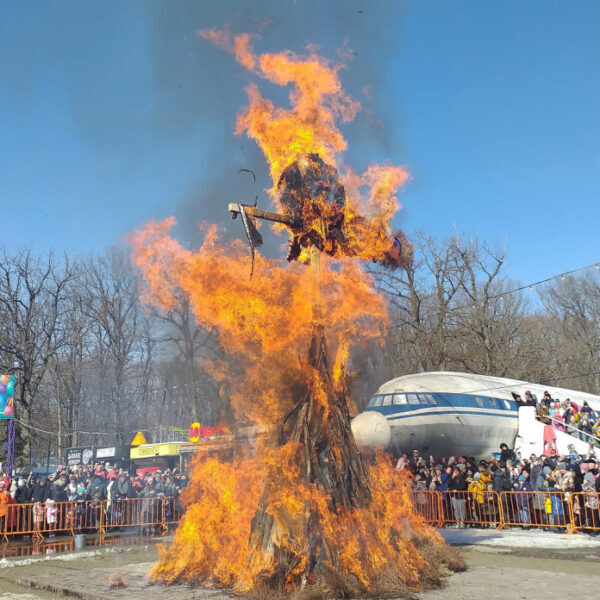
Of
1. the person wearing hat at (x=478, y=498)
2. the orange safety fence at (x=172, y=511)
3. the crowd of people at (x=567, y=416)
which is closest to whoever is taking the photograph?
the person wearing hat at (x=478, y=498)

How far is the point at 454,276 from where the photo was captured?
4162 centimetres

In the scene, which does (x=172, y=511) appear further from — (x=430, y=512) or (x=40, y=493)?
(x=430, y=512)

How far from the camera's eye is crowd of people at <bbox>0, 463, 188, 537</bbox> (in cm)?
1797

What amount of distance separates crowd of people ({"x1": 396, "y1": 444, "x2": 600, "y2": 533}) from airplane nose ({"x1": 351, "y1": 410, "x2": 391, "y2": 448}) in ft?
3.88

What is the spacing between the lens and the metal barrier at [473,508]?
1661 cm

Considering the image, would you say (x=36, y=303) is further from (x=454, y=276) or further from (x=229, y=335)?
(x=229, y=335)

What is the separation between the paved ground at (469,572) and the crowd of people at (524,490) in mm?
982

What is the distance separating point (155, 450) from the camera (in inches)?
1357

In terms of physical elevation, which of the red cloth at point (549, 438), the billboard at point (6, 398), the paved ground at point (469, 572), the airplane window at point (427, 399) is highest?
the billboard at point (6, 398)

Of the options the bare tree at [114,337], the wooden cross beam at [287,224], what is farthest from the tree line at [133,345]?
the wooden cross beam at [287,224]

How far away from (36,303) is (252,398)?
34773 millimetres

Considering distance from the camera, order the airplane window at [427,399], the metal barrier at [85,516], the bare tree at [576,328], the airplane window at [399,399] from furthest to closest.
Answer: the bare tree at [576,328], the airplane window at [427,399], the airplane window at [399,399], the metal barrier at [85,516]

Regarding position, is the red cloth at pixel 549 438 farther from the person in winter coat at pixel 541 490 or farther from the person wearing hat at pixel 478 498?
the person in winter coat at pixel 541 490

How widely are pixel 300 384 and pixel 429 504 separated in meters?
10.6
